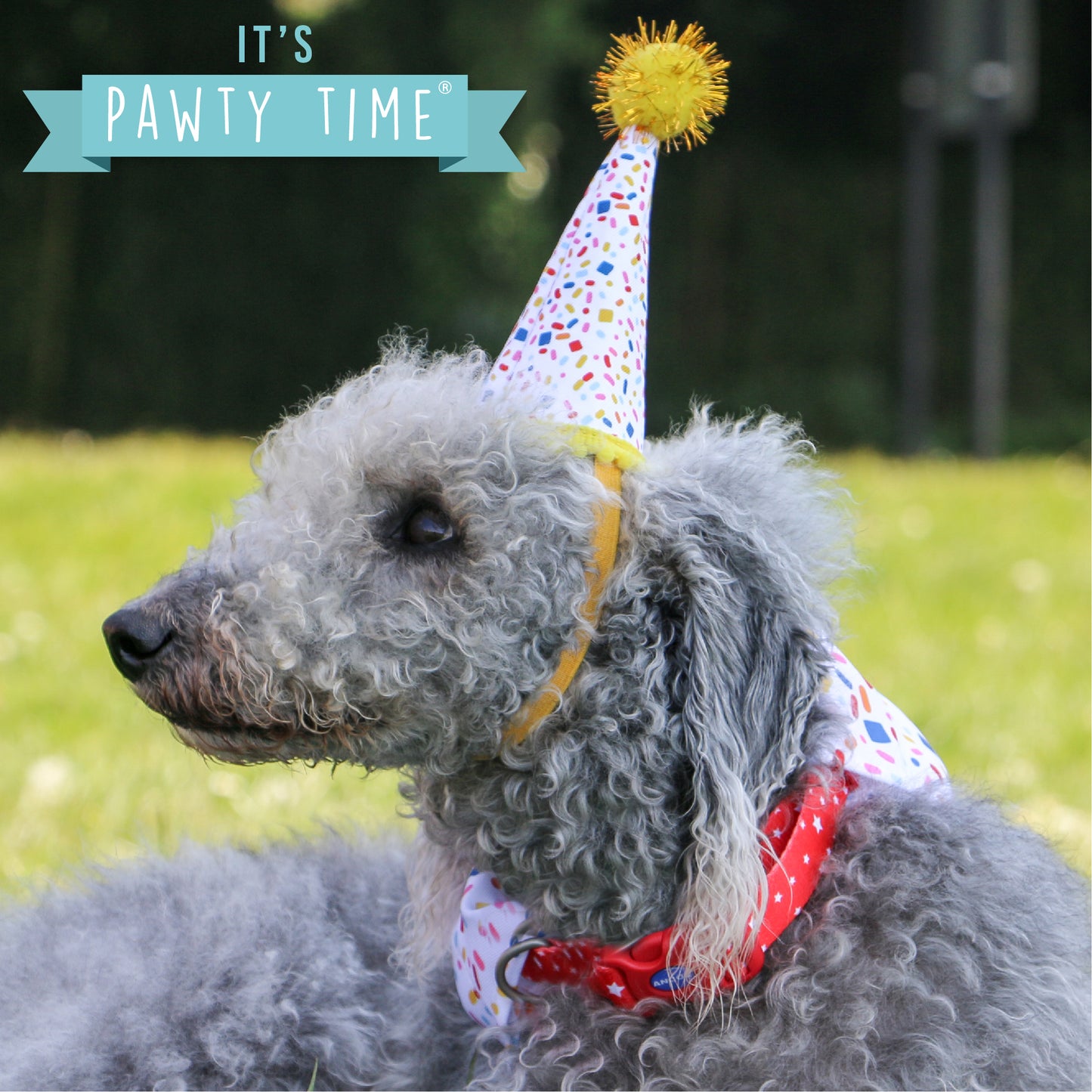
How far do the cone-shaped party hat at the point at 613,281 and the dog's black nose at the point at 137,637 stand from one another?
593 millimetres

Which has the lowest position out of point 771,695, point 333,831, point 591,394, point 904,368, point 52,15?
point 333,831

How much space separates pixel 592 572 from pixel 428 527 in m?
0.24

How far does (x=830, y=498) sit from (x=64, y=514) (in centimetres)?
509

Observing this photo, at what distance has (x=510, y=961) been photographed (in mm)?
1939

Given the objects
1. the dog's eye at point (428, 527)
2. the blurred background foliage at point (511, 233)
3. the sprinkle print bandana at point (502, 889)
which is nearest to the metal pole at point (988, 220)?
the blurred background foliage at point (511, 233)

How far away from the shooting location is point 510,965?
1.95 metres

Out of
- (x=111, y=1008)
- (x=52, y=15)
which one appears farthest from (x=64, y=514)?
(x=52, y=15)

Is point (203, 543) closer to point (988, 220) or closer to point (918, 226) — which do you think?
point (988, 220)

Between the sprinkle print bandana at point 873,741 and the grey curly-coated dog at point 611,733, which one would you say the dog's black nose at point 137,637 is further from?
the sprinkle print bandana at point 873,741

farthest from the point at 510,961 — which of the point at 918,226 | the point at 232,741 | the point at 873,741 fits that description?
the point at 918,226

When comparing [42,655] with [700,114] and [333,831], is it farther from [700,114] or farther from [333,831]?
[700,114]

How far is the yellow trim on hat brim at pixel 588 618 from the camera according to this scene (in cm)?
178

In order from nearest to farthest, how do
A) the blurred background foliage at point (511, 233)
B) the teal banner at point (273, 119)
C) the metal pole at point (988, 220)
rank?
the teal banner at point (273, 119)
the metal pole at point (988, 220)
the blurred background foliage at point (511, 233)

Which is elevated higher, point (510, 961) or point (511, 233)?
point (511, 233)
